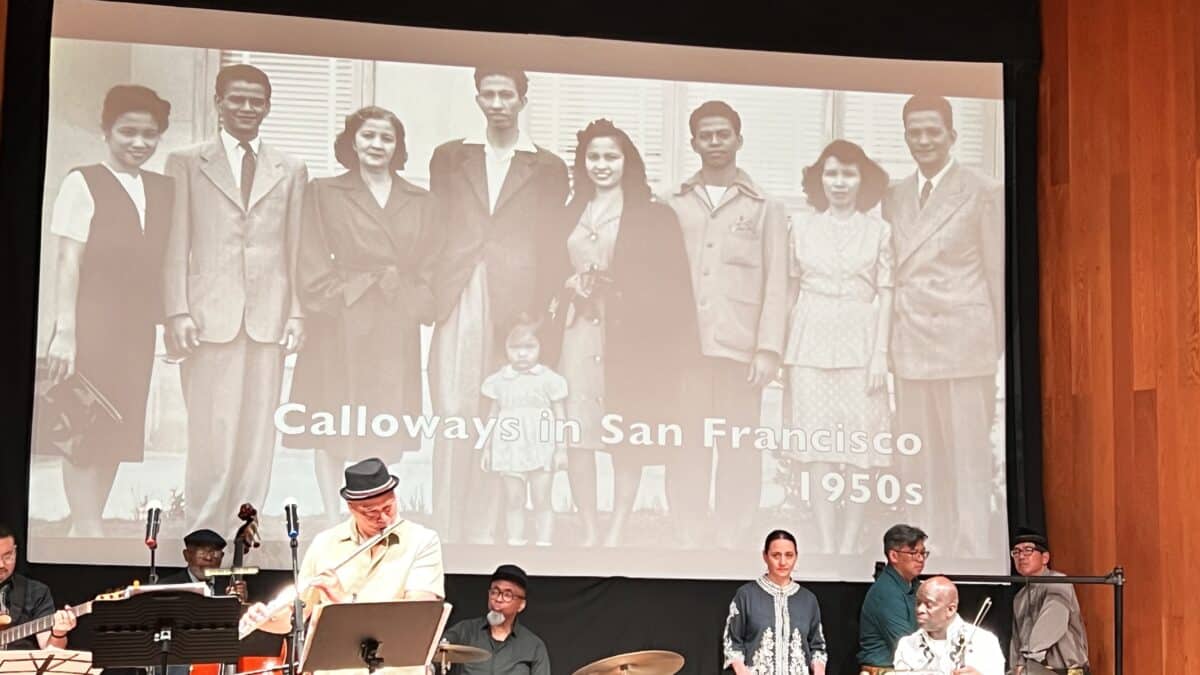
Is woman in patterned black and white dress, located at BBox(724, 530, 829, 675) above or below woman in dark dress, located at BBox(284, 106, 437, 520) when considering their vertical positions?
below

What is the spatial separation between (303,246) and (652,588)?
8.73 ft

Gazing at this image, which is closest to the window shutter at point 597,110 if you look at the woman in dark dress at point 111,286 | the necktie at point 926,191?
the necktie at point 926,191

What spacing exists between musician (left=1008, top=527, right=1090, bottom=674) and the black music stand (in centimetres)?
429

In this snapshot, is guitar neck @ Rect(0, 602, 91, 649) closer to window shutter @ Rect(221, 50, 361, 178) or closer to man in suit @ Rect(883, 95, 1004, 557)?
window shutter @ Rect(221, 50, 361, 178)

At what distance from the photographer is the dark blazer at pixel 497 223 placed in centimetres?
872

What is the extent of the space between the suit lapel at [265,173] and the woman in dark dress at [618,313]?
5.14ft

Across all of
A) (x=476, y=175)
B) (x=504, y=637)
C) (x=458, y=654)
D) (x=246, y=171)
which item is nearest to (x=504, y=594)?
(x=504, y=637)

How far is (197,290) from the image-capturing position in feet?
27.7

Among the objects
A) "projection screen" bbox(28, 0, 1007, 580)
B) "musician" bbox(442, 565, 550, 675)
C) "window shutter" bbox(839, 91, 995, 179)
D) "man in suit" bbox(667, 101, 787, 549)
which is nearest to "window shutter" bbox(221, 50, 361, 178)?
"projection screen" bbox(28, 0, 1007, 580)

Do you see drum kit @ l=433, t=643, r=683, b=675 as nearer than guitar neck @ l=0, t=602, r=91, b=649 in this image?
No

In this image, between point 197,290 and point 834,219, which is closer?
point 197,290

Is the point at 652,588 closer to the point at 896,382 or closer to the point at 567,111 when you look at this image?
the point at 896,382

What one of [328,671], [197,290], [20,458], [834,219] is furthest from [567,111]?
[328,671]

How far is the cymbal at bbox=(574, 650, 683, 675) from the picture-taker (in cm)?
673
